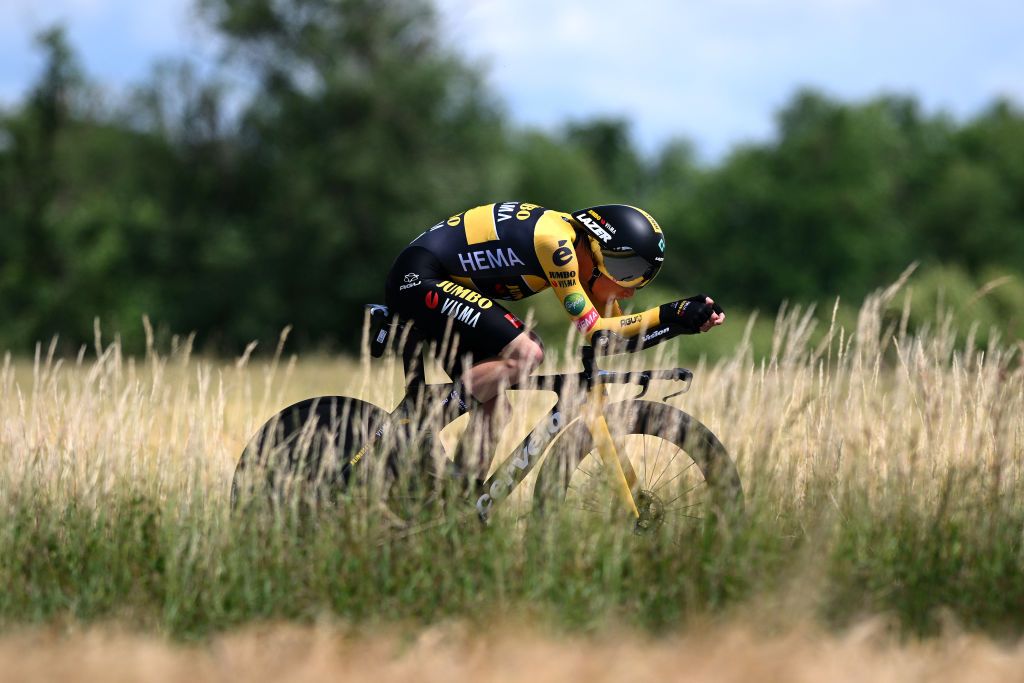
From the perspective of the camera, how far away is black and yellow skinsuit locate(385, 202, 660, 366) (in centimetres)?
595

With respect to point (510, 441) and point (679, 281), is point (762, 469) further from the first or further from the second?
point (679, 281)

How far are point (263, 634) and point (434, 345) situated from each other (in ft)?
6.32

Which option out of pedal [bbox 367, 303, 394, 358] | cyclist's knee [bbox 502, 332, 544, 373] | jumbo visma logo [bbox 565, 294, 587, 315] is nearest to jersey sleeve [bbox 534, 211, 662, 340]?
jumbo visma logo [bbox 565, 294, 587, 315]

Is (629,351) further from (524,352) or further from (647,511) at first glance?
(647,511)

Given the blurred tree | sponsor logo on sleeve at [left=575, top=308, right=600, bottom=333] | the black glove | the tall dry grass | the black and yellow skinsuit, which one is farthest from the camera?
the blurred tree

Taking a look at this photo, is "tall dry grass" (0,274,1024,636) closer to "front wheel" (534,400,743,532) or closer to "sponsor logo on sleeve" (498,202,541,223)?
"front wheel" (534,400,743,532)

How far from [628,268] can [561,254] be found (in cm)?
37

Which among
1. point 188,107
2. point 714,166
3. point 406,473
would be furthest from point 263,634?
point 714,166

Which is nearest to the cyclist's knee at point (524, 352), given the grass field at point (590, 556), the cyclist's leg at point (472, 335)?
the cyclist's leg at point (472, 335)

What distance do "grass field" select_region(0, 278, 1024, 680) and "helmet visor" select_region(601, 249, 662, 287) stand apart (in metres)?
0.65

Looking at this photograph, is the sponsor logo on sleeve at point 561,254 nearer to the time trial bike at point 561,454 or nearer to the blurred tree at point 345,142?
the time trial bike at point 561,454

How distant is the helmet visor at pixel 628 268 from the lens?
5.97 meters

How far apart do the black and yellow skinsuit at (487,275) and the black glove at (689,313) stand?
30 centimetres

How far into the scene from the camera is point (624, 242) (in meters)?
5.93
